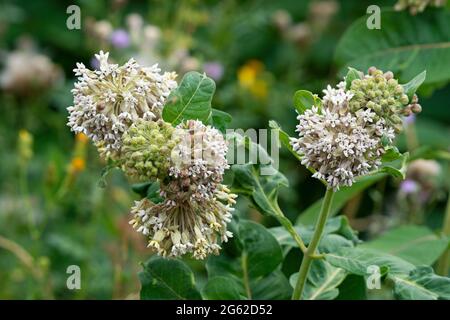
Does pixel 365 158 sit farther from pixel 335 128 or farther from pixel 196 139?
pixel 196 139

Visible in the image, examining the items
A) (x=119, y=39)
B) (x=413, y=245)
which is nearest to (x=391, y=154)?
(x=413, y=245)

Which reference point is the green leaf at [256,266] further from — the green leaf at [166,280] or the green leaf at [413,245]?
the green leaf at [413,245]

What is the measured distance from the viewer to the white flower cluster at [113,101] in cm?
106

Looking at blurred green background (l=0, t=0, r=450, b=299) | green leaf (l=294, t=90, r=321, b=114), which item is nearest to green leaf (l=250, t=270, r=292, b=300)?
green leaf (l=294, t=90, r=321, b=114)

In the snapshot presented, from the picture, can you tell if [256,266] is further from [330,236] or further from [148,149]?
[148,149]

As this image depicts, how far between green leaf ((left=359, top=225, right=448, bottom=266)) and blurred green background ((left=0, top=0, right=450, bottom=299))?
307 millimetres

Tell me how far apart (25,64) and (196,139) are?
1720mm

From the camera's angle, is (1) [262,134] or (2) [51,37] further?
(2) [51,37]

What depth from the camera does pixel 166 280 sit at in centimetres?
126

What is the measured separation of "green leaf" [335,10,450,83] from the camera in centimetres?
169

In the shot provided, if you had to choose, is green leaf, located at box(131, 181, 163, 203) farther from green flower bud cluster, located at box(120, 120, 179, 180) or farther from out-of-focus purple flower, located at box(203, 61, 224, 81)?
out-of-focus purple flower, located at box(203, 61, 224, 81)

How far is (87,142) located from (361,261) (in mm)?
1172

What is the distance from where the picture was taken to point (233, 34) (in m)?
2.66
